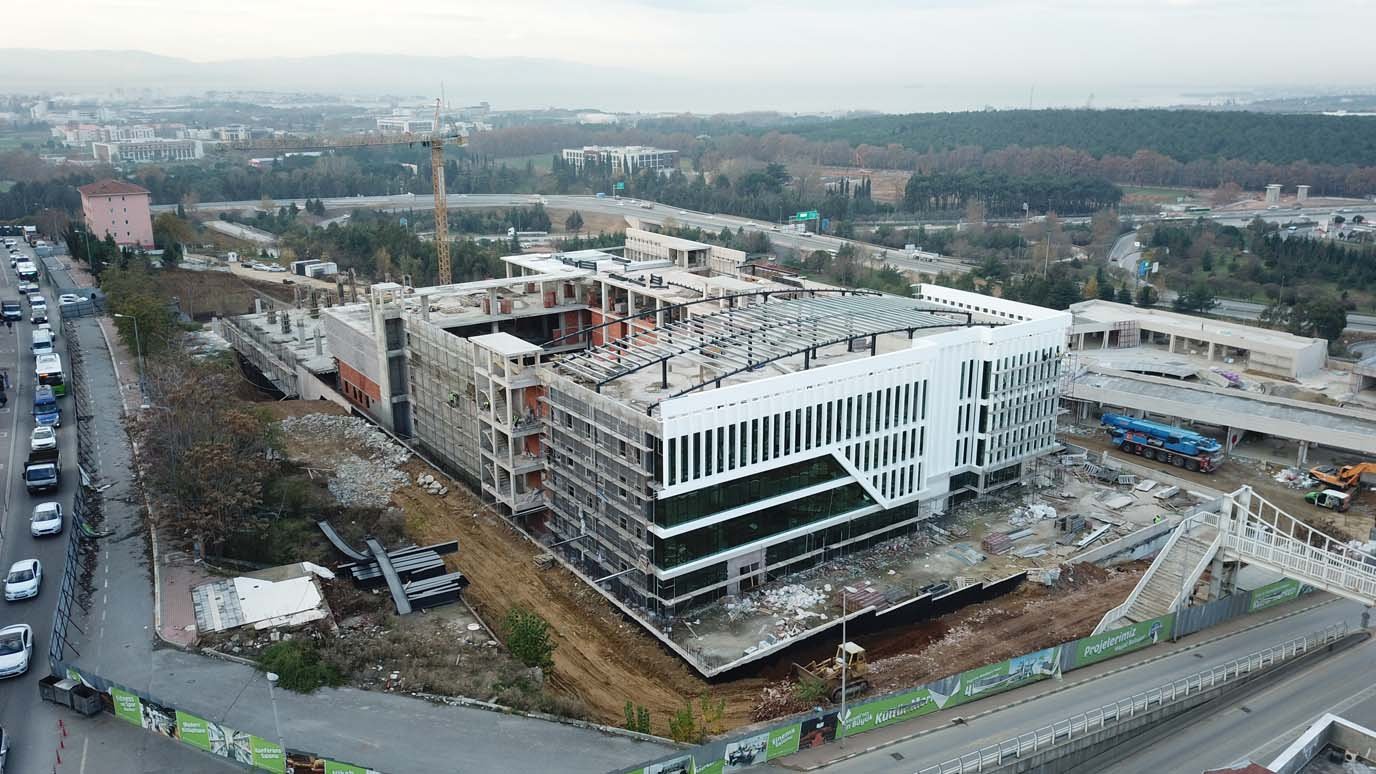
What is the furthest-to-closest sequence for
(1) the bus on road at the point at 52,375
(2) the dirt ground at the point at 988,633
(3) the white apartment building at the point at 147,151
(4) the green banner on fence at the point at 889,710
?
(3) the white apartment building at the point at 147,151, (1) the bus on road at the point at 52,375, (2) the dirt ground at the point at 988,633, (4) the green banner on fence at the point at 889,710

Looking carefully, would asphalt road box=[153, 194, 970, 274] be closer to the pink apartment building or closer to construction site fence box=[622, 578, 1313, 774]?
the pink apartment building

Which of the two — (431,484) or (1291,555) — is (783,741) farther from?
(431,484)

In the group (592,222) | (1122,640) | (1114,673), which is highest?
(592,222)

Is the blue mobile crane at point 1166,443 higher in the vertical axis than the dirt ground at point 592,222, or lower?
lower

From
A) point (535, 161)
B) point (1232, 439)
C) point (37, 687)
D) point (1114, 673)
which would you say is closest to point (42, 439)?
point (37, 687)

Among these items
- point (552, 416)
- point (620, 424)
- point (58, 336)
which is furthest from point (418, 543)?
point (58, 336)

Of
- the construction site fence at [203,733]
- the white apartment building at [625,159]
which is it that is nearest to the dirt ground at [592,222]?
the white apartment building at [625,159]

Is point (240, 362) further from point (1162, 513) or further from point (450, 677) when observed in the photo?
point (1162, 513)

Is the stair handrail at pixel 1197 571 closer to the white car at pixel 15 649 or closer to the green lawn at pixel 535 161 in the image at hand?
the white car at pixel 15 649

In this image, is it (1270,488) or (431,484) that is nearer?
(431,484)
